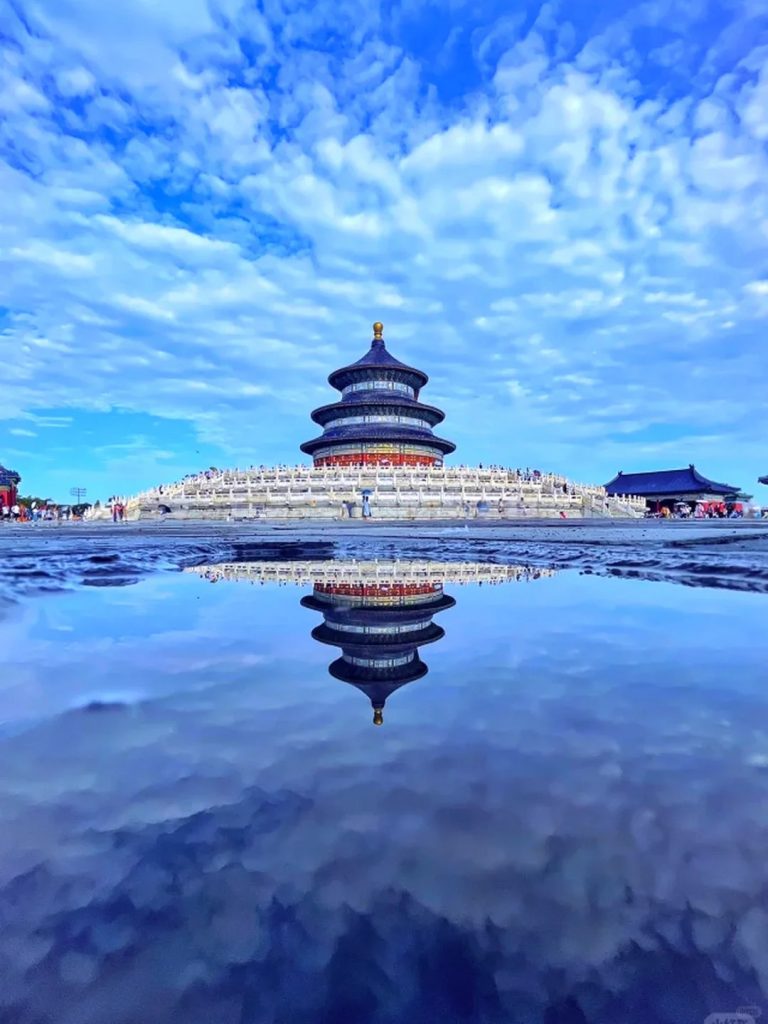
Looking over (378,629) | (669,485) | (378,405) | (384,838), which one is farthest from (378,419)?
(384,838)

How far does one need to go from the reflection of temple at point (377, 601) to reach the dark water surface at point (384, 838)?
2.5 inches

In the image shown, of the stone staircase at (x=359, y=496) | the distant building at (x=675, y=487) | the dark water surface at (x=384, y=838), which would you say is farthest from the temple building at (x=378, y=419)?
the dark water surface at (x=384, y=838)

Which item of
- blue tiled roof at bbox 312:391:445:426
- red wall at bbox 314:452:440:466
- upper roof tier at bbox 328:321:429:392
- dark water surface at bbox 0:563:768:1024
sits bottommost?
dark water surface at bbox 0:563:768:1024

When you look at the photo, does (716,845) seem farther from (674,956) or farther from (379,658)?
(379,658)

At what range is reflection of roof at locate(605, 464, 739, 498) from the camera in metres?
61.4

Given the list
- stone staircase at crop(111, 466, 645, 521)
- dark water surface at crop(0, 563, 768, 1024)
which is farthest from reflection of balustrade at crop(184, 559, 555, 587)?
stone staircase at crop(111, 466, 645, 521)

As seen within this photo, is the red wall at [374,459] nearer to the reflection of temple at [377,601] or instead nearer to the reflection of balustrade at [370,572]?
the reflection of balustrade at [370,572]

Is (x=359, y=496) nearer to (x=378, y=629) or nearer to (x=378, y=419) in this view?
(x=378, y=419)

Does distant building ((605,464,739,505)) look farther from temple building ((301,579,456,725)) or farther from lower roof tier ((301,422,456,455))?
temple building ((301,579,456,725))

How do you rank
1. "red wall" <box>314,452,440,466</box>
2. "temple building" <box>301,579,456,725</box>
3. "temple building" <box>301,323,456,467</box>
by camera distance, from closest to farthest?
"temple building" <box>301,579,456,725</box>, "red wall" <box>314,452,440,466</box>, "temple building" <box>301,323,456,467</box>

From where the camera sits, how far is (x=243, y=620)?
500 cm

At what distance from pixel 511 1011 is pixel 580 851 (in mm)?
567

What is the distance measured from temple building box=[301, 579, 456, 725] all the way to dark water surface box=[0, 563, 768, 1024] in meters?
0.04

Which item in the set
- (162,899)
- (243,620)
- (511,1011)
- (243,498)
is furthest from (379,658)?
(243,498)
